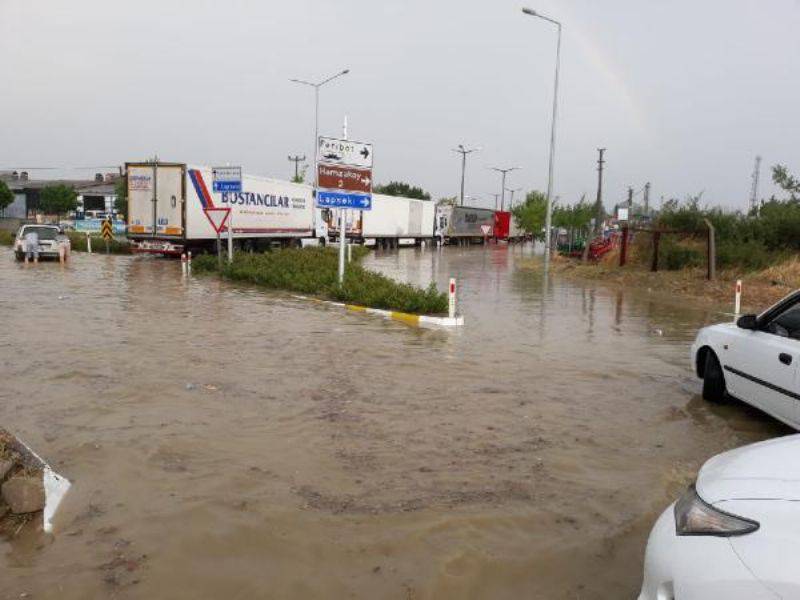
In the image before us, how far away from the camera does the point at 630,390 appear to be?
8.57 meters

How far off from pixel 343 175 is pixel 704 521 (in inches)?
639

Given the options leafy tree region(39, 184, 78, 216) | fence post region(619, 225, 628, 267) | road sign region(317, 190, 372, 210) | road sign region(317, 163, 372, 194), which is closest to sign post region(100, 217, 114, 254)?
road sign region(317, 190, 372, 210)

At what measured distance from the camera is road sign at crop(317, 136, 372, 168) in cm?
1797

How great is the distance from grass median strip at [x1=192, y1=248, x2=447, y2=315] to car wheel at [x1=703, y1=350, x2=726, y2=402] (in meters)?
7.52

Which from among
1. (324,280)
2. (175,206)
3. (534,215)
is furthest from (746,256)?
(534,215)

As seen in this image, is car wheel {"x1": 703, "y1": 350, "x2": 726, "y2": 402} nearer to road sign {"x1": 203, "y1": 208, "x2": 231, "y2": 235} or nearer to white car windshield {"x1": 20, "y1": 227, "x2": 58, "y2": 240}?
road sign {"x1": 203, "y1": 208, "x2": 231, "y2": 235}

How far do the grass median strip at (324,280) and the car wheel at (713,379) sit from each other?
7.52 metres

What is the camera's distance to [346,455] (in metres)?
5.78

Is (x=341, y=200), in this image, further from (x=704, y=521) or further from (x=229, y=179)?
(x=704, y=521)

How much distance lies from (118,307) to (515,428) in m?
10.8

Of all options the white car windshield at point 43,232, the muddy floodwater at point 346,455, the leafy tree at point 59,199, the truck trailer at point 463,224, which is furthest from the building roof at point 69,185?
the muddy floodwater at point 346,455

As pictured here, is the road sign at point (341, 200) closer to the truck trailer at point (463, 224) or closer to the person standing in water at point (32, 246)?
the person standing in water at point (32, 246)

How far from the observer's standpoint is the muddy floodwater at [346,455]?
3.94 m

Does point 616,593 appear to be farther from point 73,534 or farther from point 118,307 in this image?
point 118,307
